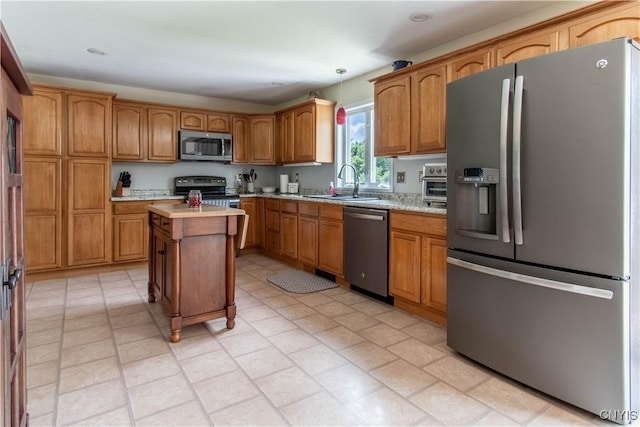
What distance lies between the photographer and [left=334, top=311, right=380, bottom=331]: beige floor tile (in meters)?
2.92

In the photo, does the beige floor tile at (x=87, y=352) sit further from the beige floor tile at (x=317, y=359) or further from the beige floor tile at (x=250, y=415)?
the beige floor tile at (x=317, y=359)

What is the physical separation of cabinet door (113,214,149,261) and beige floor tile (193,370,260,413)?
2.99 meters

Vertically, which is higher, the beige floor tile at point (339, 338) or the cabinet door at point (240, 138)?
the cabinet door at point (240, 138)

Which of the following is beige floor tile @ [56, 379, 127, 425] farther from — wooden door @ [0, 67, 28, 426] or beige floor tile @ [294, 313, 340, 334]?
beige floor tile @ [294, 313, 340, 334]

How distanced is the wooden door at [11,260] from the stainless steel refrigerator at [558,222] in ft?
6.97

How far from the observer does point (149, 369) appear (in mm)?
2250

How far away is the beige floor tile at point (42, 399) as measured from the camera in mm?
1829

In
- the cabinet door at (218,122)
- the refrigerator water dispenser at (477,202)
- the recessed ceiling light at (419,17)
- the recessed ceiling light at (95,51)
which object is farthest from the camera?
the cabinet door at (218,122)

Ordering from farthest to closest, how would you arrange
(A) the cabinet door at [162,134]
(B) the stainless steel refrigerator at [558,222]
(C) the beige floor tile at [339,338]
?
(A) the cabinet door at [162,134], (C) the beige floor tile at [339,338], (B) the stainless steel refrigerator at [558,222]

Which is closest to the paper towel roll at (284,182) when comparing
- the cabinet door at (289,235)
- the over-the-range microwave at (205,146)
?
the over-the-range microwave at (205,146)

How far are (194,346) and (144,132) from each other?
359cm

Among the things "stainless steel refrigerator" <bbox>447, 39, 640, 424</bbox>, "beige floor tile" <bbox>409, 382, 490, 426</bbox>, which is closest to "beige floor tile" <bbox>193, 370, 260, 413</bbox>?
"beige floor tile" <bbox>409, 382, 490, 426</bbox>

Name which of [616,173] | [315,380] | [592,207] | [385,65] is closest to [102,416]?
[315,380]

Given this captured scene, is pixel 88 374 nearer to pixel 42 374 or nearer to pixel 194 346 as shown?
pixel 42 374
